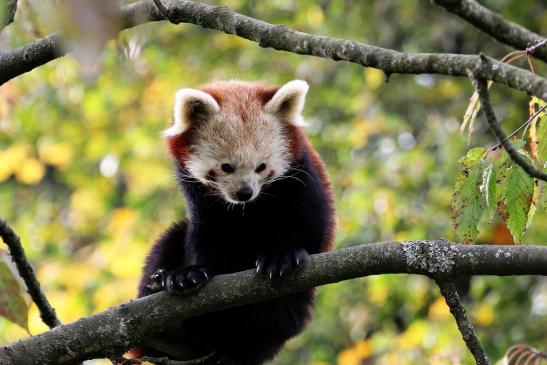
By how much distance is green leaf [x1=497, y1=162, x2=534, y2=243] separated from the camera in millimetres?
2008

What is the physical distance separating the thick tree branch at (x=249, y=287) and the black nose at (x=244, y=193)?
2.33ft

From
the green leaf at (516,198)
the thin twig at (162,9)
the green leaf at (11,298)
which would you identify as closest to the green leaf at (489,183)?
the green leaf at (516,198)

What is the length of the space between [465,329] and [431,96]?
5451mm

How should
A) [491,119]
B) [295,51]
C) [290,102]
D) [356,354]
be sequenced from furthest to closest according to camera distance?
1. [356,354]
2. [290,102]
3. [295,51]
4. [491,119]

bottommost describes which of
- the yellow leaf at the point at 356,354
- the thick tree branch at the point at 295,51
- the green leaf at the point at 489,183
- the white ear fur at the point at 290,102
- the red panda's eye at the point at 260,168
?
the yellow leaf at the point at 356,354

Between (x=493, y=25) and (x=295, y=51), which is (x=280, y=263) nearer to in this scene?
(x=295, y=51)

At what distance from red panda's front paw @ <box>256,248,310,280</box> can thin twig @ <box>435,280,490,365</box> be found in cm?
46

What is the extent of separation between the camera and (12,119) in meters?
8.66

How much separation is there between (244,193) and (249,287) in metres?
0.75

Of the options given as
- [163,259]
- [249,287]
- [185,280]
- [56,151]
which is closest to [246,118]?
[163,259]

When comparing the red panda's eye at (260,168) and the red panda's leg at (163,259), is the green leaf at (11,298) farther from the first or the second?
the red panda's eye at (260,168)

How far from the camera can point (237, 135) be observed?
319 cm

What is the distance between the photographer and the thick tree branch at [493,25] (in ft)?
7.57

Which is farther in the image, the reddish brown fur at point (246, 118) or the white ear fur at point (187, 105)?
the reddish brown fur at point (246, 118)
